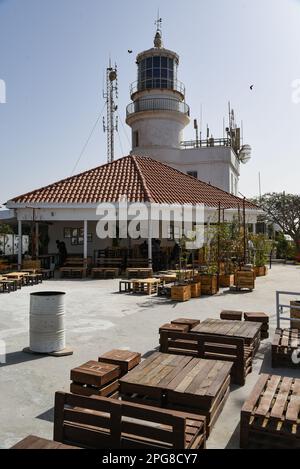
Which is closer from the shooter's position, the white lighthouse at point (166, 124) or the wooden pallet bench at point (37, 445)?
the wooden pallet bench at point (37, 445)

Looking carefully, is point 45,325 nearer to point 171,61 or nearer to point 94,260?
point 94,260

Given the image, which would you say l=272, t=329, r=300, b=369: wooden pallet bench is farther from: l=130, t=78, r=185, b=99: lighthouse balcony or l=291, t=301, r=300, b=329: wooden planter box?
l=130, t=78, r=185, b=99: lighthouse balcony

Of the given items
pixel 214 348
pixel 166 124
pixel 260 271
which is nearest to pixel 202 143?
pixel 166 124

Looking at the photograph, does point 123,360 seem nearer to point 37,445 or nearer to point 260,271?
point 37,445

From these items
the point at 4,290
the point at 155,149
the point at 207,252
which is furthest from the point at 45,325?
the point at 155,149

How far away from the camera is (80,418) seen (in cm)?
411

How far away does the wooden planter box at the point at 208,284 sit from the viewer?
14.6 meters

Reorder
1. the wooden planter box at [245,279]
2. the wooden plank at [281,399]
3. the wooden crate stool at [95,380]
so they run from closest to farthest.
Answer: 1. the wooden plank at [281,399]
2. the wooden crate stool at [95,380]
3. the wooden planter box at [245,279]

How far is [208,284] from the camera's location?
14594mm

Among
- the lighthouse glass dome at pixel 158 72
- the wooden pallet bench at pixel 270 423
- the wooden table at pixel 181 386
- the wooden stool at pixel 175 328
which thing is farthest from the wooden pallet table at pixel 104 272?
the lighthouse glass dome at pixel 158 72

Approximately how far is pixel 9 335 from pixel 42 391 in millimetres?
3401

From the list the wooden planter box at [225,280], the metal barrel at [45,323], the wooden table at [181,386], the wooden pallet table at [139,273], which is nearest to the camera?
the wooden table at [181,386]

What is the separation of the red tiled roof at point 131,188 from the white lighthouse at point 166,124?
6.96m

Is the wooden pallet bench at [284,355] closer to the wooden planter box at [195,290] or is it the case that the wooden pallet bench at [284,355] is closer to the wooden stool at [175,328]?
the wooden stool at [175,328]
